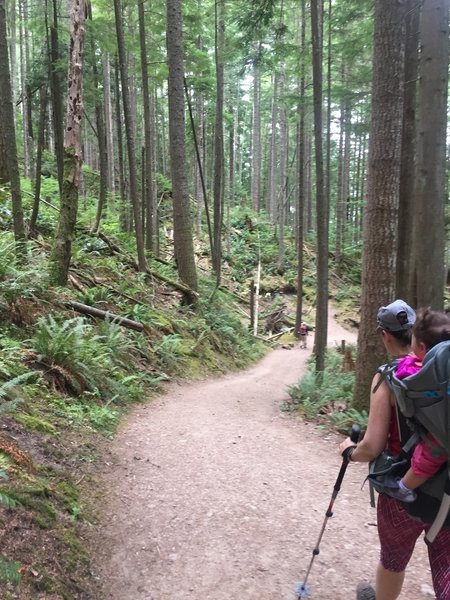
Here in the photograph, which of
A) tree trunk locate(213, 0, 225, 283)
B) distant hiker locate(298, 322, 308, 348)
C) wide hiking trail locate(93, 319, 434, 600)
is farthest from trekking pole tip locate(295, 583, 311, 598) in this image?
distant hiker locate(298, 322, 308, 348)

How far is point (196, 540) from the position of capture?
3.80 m

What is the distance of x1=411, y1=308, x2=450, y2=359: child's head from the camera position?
2.21m

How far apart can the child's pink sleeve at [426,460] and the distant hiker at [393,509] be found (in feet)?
0.75

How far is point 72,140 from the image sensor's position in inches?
334

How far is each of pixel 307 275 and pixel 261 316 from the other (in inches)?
285

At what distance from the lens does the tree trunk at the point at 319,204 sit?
1060 centimetres

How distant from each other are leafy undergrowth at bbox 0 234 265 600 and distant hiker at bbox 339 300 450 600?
1915 mm

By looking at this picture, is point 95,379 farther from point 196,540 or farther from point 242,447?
point 196,540

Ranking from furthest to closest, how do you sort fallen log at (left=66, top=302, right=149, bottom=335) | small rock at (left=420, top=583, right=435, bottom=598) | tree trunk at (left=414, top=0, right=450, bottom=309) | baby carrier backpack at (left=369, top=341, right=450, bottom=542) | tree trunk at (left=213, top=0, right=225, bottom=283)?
1. tree trunk at (left=213, top=0, right=225, bottom=283)
2. fallen log at (left=66, top=302, right=149, bottom=335)
3. tree trunk at (left=414, top=0, right=450, bottom=309)
4. small rock at (left=420, top=583, right=435, bottom=598)
5. baby carrier backpack at (left=369, top=341, right=450, bottom=542)

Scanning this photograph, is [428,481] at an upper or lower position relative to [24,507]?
upper

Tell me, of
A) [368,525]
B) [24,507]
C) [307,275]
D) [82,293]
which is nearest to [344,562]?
[368,525]

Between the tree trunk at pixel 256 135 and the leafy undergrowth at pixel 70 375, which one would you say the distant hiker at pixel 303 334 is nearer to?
the leafy undergrowth at pixel 70 375

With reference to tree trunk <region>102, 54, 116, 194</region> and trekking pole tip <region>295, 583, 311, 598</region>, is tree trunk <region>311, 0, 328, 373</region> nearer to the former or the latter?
trekking pole tip <region>295, 583, 311, 598</region>

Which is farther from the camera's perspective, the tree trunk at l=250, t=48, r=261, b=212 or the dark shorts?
the tree trunk at l=250, t=48, r=261, b=212
